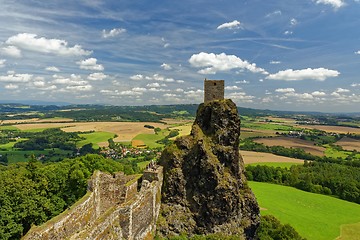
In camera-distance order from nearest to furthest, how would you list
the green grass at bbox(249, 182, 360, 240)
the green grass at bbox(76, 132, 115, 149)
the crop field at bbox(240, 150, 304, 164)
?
the green grass at bbox(249, 182, 360, 240) → the crop field at bbox(240, 150, 304, 164) → the green grass at bbox(76, 132, 115, 149)

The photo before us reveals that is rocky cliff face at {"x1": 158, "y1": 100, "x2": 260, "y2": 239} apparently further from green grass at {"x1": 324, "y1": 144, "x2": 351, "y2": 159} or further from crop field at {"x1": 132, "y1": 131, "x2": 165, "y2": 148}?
green grass at {"x1": 324, "y1": 144, "x2": 351, "y2": 159}

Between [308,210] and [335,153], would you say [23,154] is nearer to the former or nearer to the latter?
[308,210]

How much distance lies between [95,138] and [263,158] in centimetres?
8835

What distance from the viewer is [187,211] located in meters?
32.3

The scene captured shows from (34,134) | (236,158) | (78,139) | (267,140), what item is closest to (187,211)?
(236,158)

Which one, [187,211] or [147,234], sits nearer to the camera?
[147,234]

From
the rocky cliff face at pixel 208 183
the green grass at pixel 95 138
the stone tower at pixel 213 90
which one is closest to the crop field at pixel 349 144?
the green grass at pixel 95 138

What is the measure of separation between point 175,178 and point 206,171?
3.77 m

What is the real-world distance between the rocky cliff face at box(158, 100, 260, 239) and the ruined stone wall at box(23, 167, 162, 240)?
2.36 meters

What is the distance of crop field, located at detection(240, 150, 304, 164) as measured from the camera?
113700mm

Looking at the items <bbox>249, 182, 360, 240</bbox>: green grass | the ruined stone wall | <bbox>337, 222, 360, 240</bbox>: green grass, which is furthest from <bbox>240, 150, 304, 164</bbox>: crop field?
the ruined stone wall

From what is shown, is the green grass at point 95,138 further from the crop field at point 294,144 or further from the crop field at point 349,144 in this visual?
the crop field at point 349,144

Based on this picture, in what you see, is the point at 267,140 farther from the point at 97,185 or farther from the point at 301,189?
the point at 97,185

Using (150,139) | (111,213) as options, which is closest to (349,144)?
(150,139)
